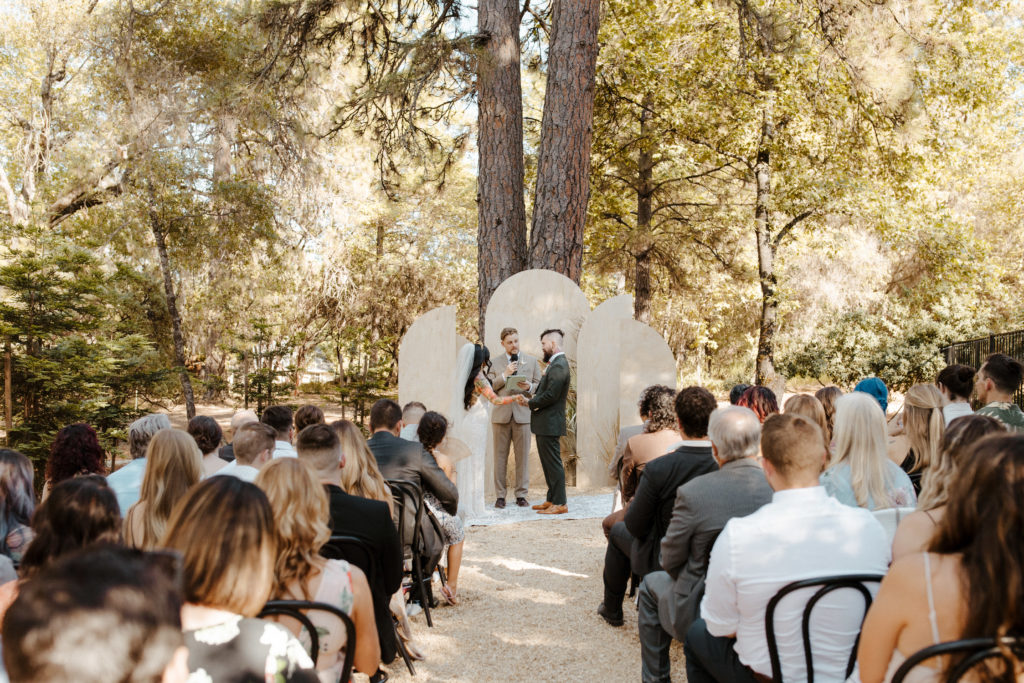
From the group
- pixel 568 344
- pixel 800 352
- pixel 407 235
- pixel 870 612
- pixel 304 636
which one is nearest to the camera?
Answer: pixel 870 612

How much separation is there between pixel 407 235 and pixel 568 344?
1225 cm

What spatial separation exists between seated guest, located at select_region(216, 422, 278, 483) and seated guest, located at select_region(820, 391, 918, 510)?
236 centimetres

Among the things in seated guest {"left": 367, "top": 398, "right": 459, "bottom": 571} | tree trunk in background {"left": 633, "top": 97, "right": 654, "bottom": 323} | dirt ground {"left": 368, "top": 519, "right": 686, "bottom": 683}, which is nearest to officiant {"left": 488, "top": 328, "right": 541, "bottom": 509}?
dirt ground {"left": 368, "top": 519, "right": 686, "bottom": 683}

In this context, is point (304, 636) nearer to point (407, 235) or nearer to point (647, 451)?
point (647, 451)

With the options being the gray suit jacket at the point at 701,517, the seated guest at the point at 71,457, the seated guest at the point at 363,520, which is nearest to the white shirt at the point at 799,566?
the gray suit jacket at the point at 701,517

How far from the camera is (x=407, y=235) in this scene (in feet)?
65.2

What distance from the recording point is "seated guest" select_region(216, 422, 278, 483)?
3156 millimetres

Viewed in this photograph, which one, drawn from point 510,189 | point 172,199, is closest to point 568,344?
point 510,189

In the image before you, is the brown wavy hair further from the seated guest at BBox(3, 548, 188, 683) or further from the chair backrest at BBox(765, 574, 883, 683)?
the seated guest at BBox(3, 548, 188, 683)

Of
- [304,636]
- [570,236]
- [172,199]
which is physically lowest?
[304,636]

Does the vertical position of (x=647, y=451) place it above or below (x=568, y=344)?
below

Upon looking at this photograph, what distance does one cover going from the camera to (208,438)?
12.3ft

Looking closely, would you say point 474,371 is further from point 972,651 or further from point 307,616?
point 972,651

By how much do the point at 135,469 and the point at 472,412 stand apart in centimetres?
360
